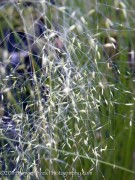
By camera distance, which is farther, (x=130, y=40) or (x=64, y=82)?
(x=130, y=40)

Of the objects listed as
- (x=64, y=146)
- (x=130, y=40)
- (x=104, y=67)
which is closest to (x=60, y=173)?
(x=64, y=146)

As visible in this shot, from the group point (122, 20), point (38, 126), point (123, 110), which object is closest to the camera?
point (38, 126)

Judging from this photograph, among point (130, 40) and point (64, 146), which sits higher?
point (130, 40)

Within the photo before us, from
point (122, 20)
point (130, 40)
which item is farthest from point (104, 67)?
point (122, 20)

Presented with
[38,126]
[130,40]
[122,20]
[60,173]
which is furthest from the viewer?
[122,20]

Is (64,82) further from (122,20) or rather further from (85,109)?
(122,20)

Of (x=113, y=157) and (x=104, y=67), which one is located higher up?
(x=104, y=67)

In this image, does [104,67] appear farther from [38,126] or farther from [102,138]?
[38,126]

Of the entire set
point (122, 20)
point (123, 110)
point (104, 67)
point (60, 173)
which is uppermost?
point (122, 20)

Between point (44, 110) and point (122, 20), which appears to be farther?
point (122, 20)

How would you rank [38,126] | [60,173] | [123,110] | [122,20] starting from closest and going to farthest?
1. [38,126]
2. [60,173]
3. [123,110]
4. [122,20]
